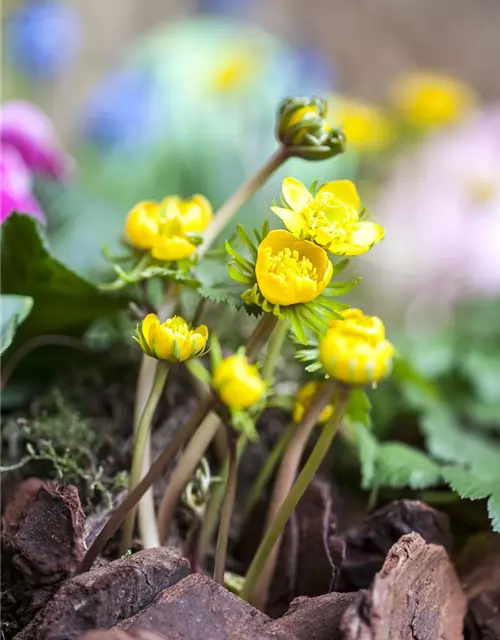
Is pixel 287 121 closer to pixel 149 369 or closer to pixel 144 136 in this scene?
pixel 149 369

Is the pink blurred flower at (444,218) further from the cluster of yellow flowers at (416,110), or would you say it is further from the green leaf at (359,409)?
the green leaf at (359,409)

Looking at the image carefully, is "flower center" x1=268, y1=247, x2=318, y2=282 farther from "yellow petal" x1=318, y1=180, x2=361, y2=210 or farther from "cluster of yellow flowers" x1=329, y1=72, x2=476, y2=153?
"cluster of yellow flowers" x1=329, y1=72, x2=476, y2=153

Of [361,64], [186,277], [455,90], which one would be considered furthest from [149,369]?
[361,64]

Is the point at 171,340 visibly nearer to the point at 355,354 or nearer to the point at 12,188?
the point at 355,354

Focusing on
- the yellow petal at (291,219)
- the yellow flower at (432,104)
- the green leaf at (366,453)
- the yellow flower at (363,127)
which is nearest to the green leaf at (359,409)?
the green leaf at (366,453)

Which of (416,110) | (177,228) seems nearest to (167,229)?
(177,228)

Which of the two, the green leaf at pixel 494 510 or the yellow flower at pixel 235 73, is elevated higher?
the yellow flower at pixel 235 73
